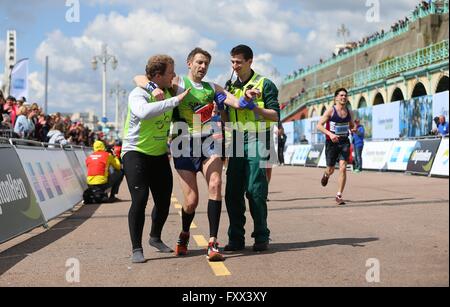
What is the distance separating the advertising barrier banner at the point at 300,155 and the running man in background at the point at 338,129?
70.5 ft

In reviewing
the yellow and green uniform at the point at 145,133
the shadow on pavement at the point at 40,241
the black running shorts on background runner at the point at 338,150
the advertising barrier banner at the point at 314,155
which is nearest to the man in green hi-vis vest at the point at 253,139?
the yellow and green uniform at the point at 145,133

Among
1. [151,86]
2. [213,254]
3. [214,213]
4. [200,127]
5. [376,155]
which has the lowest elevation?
[213,254]

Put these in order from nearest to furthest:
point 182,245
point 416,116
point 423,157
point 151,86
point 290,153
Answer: point 151,86
point 182,245
point 423,157
point 416,116
point 290,153

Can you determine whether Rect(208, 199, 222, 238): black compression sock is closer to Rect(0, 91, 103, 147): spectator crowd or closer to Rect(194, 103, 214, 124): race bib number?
Rect(194, 103, 214, 124): race bib number

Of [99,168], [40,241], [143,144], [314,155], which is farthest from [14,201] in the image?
[314,155]

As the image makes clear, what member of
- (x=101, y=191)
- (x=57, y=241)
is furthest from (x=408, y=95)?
(x=57, y=241)

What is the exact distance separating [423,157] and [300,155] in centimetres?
1553

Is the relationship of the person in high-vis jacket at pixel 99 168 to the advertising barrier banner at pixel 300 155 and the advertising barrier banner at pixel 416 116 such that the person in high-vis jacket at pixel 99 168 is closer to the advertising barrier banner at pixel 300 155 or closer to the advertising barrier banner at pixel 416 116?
the advertising barrier banner at pixel 416 116

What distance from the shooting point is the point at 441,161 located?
1806 cm

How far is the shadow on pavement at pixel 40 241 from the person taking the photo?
6465 mm

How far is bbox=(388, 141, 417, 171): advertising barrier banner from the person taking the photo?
20.6 m

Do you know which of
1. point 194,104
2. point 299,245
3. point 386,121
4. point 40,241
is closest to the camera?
point 194,104

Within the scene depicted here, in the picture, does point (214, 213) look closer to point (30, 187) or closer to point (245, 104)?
point (245, 104)
